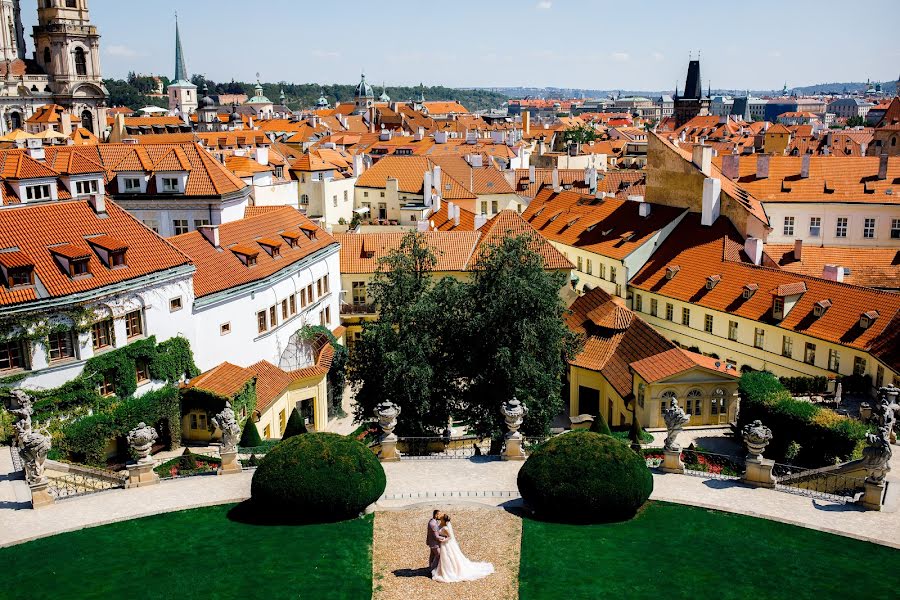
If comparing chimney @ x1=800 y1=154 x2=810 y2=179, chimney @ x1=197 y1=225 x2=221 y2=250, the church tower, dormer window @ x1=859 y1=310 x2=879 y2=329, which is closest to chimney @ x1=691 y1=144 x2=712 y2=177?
chimney @ x1=800 y1=154 x2=810 y2=179

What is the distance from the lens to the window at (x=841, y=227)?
60156mm

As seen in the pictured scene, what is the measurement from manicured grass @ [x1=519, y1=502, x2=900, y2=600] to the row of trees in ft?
34.3

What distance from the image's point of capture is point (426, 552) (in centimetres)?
2234

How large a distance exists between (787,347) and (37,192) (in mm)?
37876

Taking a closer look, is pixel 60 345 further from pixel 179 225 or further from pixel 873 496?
pixel 873 496

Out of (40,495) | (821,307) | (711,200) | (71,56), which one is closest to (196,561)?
(40,495)

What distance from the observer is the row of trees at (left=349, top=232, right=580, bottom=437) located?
3391 centimetres

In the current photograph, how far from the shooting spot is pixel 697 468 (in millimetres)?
30688

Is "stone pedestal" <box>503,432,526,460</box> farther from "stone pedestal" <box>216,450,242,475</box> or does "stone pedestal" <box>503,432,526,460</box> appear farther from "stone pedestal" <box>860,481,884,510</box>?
"stone pedestal" <box>860,481,884,510</box>

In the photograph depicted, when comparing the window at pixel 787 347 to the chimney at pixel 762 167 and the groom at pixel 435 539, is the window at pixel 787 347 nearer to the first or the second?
the chimney at pixel 762 167

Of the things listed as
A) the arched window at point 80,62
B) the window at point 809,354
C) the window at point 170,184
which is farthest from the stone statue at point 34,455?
the arched window at point 80,62

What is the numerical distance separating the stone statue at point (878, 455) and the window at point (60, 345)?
26.7 meters

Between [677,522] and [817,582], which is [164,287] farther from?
[817,582]

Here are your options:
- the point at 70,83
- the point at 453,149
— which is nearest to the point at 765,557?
the point at 453,149
